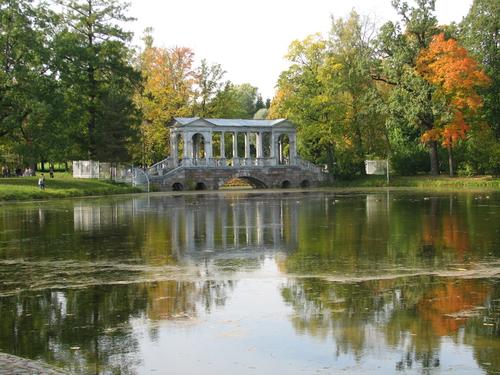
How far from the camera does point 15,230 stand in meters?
25.2

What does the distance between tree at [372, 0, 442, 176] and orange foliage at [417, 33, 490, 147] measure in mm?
1206

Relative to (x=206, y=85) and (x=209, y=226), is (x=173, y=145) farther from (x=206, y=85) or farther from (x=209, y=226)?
(x=209, y=226)

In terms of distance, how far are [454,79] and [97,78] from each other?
102 feet

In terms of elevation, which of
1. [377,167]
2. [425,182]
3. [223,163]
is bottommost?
[425,182]

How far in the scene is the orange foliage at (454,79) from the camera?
60.7 m

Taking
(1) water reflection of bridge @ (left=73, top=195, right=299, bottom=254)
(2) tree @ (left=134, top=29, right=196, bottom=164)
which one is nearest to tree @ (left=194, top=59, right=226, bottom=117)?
(2) tree @ (left=134, top=29, right=196, bottom=164)

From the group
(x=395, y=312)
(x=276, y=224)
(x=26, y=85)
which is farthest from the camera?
(x=26, y=85)

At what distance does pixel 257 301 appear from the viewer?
11242 mm

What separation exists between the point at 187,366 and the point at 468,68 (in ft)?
188

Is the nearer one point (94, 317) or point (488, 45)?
point (94, 317)

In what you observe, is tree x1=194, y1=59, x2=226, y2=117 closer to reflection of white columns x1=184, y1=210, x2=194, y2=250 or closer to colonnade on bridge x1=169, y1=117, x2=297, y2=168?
colonnade on bridge x1=169, y1=117, x2=297, y2=168

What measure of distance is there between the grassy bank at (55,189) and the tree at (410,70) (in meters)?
24.1

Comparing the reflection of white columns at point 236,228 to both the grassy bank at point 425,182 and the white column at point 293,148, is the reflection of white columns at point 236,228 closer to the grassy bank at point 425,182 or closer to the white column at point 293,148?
the grassy bank at point 425,182

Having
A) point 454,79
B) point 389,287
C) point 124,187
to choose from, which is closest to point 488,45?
point 454,79
